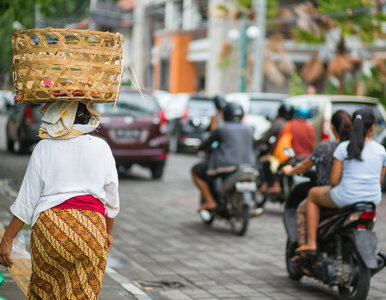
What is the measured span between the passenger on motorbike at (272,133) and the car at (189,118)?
9010mm

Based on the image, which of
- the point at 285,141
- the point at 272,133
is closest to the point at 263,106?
the point at 272,133

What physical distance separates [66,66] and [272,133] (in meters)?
7.50

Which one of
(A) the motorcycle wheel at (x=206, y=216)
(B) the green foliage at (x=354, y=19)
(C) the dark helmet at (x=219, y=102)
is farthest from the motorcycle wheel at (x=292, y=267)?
(B) the green foliage at (x=354, y=19)

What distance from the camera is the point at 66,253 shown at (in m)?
3.74

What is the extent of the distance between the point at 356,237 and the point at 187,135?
15.5 metres

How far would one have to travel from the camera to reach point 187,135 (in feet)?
69.9

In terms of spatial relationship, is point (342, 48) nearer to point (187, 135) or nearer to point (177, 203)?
point (187, 135)

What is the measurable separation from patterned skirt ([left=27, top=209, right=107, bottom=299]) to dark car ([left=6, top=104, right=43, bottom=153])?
1382 centimetres

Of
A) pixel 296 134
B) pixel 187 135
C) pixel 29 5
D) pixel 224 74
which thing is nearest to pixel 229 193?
pixel 296 134

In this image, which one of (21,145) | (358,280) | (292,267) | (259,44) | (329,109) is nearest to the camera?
(358,280)

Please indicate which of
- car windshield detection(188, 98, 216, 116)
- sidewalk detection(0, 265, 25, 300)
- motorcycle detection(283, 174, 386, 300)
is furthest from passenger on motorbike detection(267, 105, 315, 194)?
car windshield detection(188, 98, 216, 116)

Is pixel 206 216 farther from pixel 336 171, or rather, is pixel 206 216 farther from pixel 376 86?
pixel 376 86

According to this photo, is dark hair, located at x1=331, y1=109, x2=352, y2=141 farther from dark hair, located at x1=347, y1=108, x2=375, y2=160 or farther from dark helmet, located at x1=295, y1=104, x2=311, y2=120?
dark helmet, located at x1=295, y1=104, x2=311, y2=120

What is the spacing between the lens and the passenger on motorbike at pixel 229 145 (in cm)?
928
